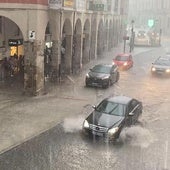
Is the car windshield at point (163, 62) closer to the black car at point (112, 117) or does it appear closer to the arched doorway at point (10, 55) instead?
the arched doorway at point (10, 55)

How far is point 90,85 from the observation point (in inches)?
1197

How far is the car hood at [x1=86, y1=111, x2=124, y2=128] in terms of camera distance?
727 inches

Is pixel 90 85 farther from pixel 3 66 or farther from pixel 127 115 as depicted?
pixel 127 115

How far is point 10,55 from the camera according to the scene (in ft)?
106

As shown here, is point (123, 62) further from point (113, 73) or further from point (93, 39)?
point (113, 73)

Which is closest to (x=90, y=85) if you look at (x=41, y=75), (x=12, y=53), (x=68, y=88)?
(x=68, y=88)

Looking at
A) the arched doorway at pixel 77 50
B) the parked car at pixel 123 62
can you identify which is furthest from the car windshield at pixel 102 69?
the parked car at pixel 123 62

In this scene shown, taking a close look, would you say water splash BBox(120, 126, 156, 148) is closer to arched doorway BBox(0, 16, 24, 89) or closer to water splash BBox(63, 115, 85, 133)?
water splash BBox(63, 115, 85, 133)

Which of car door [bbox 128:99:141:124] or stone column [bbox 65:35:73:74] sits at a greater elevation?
stone column [bbox 65:35:73:74]

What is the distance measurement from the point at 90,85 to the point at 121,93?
8.60 feet

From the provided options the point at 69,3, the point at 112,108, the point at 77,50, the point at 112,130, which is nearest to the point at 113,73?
the point at 69,3

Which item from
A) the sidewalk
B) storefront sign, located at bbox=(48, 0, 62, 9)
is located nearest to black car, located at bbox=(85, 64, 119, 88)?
the sidewalk

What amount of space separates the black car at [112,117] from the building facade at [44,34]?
7.35 meters

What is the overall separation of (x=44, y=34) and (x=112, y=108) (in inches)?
352
